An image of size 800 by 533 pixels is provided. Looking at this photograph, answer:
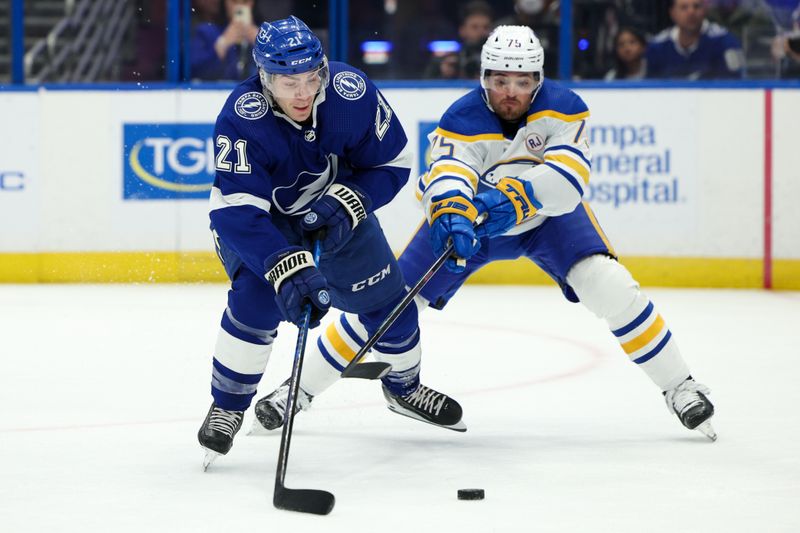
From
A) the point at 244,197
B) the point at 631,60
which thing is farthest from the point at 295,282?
the point at 631,60

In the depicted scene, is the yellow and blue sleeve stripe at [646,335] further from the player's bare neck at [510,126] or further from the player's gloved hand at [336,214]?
the player's gloved hand at [336,214]

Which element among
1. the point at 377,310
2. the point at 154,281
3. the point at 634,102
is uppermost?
the point at 634,102

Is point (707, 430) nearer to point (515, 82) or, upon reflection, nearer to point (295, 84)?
point (515, 82)

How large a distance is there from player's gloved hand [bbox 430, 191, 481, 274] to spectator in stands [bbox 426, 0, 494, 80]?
150 inches

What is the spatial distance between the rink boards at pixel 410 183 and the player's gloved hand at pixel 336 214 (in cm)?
370

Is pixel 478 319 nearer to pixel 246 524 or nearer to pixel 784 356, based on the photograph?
pixel 784 356

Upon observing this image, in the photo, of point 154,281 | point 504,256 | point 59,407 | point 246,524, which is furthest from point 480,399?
point 154,281

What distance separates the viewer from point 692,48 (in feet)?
22.3

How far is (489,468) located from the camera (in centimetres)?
305

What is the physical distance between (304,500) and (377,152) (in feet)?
2.98

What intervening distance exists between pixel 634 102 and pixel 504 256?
3267 mm

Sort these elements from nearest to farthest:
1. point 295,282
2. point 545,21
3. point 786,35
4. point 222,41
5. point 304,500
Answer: point 304,500 < point 295,282 < point 786,35 < point 545,21 < point 222,41

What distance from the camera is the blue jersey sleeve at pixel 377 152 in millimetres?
3125

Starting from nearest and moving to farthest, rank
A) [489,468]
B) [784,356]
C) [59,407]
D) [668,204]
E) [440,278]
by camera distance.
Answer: [489,468] → [440,278] → [59,407] → [784,356] → [668,204]
